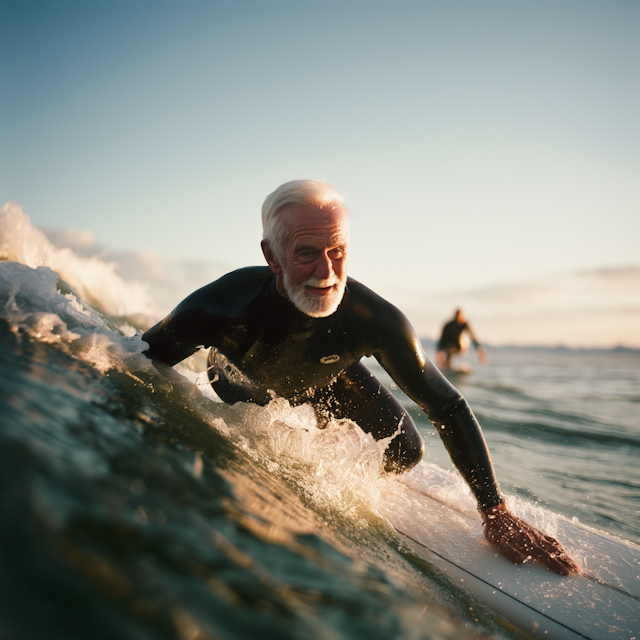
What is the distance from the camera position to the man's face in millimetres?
2066

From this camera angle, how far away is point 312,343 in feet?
7.30

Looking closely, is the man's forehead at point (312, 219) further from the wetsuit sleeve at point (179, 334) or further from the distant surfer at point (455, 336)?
the distant surfer at point (455, 336)

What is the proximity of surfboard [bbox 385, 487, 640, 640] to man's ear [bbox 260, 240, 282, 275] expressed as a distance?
135 cm

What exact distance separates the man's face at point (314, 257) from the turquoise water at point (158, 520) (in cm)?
70

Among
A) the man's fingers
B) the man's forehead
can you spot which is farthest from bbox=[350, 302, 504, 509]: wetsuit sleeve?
the man's forehead

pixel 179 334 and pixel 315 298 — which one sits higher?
pixel 315 298

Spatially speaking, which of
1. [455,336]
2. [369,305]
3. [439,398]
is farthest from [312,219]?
[455,336]

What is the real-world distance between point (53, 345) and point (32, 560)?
1.09 metres

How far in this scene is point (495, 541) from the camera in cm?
203

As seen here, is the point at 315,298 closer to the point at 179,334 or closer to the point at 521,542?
the point at 179,334

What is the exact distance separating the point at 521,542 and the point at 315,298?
1.43m

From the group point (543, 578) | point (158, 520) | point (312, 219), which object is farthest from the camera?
point (312, 219)

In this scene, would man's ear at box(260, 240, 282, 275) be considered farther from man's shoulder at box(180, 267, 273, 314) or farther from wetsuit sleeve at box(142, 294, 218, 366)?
wetsuit sleeve at box(142, 294, 218, 366)

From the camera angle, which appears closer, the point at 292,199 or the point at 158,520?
the point at 158,520
